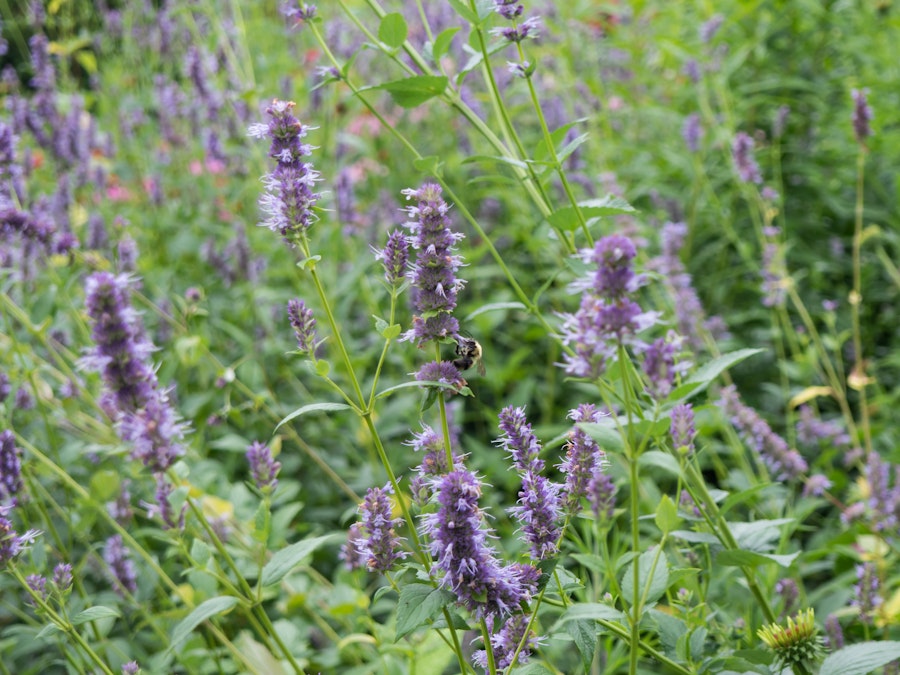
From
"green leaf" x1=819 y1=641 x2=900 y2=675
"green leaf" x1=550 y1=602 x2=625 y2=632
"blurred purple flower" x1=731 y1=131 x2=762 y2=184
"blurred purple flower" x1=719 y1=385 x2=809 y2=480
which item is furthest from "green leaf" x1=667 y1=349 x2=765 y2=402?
"blurred purple flower" x1=731 y1=131 x2=762 y2=184

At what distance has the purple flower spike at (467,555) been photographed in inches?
50.4

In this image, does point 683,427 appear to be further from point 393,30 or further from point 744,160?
point 744,160

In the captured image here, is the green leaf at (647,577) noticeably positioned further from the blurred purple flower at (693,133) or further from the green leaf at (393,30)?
the blurred purple flower at (693,133)

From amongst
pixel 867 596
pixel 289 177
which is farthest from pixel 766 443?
pixel 289 177

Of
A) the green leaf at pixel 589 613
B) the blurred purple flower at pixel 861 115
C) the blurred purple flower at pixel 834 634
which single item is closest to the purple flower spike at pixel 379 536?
the green leaf at pixel 589 613

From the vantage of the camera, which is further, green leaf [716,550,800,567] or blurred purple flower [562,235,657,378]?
green leaf [716,550,800,567]

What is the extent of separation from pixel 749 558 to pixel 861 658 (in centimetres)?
25

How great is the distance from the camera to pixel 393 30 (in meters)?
1.91

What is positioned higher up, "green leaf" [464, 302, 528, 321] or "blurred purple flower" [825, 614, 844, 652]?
"green leaf" [464, 302, 528, 321]

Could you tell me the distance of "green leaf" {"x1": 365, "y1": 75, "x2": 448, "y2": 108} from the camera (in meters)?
1.85

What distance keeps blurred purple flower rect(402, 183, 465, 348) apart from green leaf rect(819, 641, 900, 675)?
91cm

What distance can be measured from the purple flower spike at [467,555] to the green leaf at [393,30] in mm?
1042

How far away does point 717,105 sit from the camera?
4.71 meters

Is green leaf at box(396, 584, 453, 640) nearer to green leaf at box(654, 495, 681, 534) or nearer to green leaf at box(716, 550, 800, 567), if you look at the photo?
green leaf at box(654, 495, 681, 534)
